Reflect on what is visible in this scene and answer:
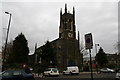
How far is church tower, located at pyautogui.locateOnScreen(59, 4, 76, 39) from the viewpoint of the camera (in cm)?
8619

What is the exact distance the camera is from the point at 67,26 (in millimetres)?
86812

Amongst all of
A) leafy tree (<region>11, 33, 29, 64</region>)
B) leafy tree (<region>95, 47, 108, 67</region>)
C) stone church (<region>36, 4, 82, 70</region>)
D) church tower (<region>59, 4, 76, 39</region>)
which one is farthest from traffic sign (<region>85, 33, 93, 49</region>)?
church tower (<region>59, 4, 76, 39</region>)

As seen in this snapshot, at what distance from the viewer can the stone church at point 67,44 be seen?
260 feet

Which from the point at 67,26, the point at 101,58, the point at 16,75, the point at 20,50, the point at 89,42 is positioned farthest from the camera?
the point at 67,26

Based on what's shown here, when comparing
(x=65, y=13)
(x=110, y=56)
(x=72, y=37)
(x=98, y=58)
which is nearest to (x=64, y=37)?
(x=72, y=37)

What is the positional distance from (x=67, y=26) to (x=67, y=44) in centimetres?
841

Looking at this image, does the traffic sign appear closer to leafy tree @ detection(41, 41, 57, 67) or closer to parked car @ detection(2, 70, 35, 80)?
parked car @ detection(2, 70, 35, 80)

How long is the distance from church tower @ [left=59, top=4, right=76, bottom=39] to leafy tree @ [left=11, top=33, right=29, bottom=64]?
94.1 ft

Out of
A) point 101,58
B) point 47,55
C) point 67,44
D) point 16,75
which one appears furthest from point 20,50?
point 16,75

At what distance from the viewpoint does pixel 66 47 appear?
273 ft

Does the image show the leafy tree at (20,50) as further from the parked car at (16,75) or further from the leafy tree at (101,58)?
the parked car at (16,75)

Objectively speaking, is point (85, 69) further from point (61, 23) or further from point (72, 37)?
point (61, 23)

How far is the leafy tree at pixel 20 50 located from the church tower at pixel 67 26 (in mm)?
28691

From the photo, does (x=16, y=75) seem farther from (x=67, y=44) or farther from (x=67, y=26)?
(x=67, y=26)
